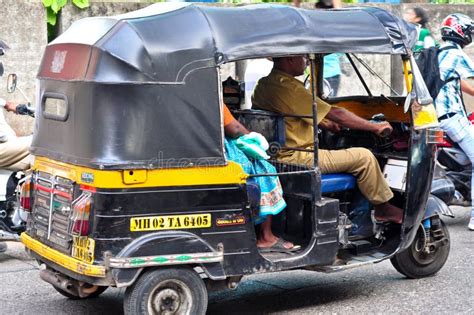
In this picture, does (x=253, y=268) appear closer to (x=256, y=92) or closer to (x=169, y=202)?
(x=169, y=202)

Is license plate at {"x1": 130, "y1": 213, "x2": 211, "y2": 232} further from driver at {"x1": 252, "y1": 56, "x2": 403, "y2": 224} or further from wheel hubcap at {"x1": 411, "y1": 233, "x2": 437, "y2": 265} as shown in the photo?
wheel hubcap at {"x1": 411, "y1": 233, "x2": 437, "y2": 265}

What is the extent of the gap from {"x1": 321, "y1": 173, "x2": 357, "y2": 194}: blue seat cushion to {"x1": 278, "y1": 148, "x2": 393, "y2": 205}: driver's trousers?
33 millimetres

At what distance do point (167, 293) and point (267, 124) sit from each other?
1460 millimetres

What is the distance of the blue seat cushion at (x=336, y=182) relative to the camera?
635cm

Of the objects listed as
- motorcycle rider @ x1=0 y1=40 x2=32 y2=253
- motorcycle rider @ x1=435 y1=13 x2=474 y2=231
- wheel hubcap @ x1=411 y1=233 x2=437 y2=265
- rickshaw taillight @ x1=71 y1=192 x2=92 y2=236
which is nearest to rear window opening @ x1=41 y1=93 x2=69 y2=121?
rickshaw taillight @ x1=71 y1=192 x2=92 y2=236

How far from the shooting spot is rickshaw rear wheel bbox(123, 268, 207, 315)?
538cm

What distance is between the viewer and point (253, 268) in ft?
18.7

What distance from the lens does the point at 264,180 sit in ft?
19.1

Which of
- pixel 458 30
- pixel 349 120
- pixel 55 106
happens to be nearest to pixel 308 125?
pixel 349 120

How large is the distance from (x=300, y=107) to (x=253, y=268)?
46.8 inches

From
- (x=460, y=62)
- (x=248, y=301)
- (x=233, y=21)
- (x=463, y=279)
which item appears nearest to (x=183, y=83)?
(x=233, y=21)

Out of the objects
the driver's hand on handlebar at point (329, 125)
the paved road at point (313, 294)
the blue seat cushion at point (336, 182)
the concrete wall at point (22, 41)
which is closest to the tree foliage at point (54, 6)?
the concrete wall at point (22, 41)

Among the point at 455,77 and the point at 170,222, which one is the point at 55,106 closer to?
the point at 170,222

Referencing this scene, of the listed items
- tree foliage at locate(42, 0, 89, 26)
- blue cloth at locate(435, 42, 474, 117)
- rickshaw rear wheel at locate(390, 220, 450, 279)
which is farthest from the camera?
tree foliage at locate(42, 0, 89, 26)
